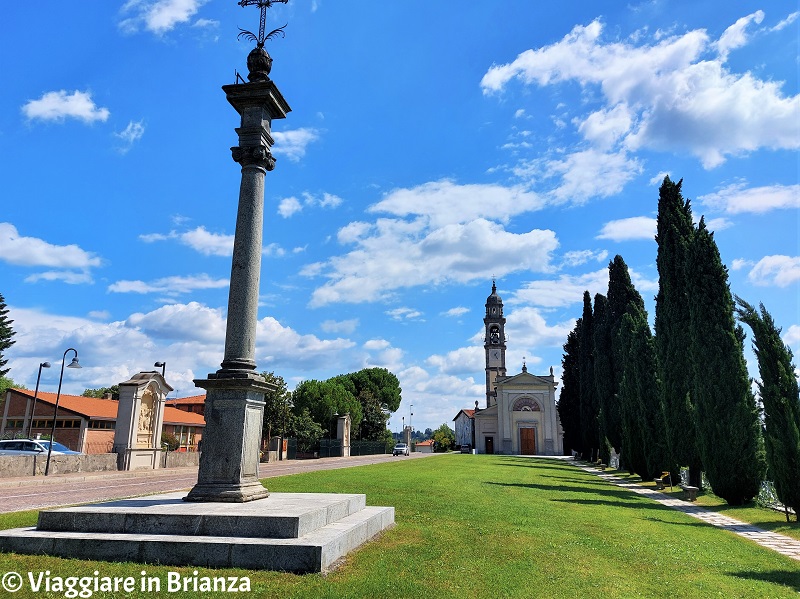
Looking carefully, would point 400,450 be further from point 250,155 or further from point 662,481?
point 250,155

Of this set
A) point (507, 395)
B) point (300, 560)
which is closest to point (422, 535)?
point (300, 560)

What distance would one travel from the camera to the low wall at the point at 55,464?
66.0ft

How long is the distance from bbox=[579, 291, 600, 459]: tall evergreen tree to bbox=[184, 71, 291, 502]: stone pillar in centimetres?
3759

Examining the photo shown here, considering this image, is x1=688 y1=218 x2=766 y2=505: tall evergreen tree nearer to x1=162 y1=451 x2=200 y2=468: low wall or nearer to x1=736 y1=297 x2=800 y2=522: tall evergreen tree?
x1=736 y1=297 x2=800 y2=522: tall evergreen tree

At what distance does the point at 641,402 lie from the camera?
2694cm

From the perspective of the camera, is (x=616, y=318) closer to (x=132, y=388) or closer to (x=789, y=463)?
(x=789, y=463)

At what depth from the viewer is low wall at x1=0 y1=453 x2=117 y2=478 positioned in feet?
66.0

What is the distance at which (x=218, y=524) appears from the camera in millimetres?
6641

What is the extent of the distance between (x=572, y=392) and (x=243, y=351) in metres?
46.6

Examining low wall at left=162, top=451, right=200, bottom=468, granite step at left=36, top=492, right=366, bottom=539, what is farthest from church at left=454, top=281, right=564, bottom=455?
granite step at left=36, top=492, right=366, bottom=539

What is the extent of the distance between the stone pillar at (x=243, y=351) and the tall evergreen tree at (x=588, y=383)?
37591mm

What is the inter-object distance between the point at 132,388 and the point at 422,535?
22483mm

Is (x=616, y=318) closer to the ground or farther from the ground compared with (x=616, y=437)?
farther from the ground

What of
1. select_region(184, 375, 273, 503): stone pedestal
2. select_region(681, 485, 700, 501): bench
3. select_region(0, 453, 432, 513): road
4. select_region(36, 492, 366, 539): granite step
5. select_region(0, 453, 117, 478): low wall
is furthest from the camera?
select_region(0, 453, 117, 478): low wall
